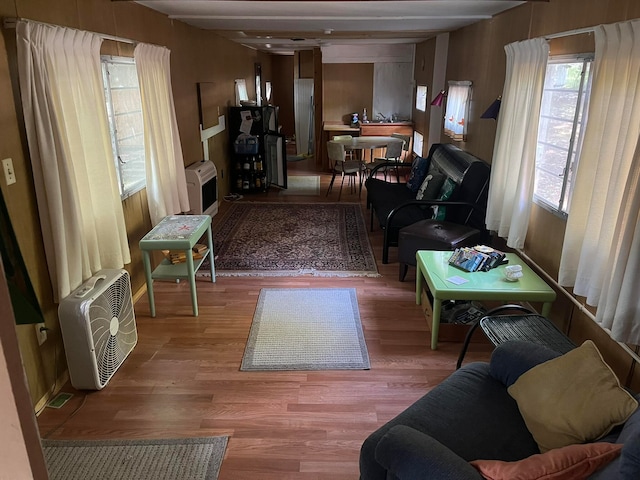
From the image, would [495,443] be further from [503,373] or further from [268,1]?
[268,1]

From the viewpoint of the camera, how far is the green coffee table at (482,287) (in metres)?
2.64

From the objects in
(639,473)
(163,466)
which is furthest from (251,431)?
(639,473)

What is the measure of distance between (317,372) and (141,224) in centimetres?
184

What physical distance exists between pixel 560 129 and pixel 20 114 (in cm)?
296

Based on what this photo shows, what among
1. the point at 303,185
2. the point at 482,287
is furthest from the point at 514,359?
the point at 303,185

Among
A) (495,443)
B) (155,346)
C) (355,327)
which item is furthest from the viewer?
(355,327)

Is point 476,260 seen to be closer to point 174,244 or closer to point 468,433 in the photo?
point 468,433

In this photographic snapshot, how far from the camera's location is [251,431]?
2.21 metres

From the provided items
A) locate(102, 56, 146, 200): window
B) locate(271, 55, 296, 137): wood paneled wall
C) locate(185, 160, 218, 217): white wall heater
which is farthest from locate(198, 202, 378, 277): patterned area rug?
locate(271, 55, 296, 137): wood paneled wall

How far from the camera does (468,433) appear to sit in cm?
168

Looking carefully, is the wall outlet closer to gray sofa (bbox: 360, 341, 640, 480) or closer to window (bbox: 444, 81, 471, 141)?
gray sofa (bbox: 360, 341, 640, 480)

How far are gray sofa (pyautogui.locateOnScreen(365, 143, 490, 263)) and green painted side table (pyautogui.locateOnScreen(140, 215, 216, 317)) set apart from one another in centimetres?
162

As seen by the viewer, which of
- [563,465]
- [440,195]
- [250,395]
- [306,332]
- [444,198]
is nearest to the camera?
[563,465]

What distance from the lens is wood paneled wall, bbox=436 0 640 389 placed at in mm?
2268
